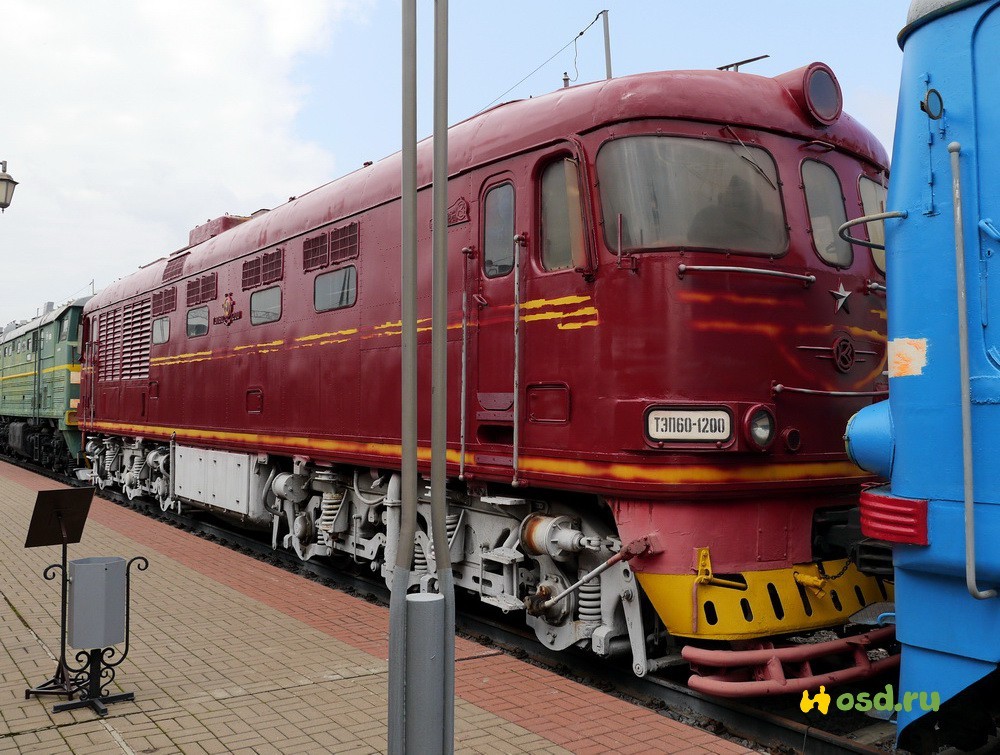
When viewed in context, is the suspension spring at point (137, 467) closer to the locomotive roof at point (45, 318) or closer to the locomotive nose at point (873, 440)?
the locomotive roof at point (45, 318)

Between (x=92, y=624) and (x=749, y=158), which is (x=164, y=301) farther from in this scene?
(x=749, y=158)

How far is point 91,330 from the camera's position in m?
17.9

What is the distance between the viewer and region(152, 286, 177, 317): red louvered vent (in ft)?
42.7

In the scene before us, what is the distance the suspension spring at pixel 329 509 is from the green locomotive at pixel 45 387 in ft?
41.1

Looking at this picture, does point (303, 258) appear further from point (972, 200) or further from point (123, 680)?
point (972, 200)

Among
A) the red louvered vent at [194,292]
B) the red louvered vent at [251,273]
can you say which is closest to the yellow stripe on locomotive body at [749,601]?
the red louvered vent at [251,273]

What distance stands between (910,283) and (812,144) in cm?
227

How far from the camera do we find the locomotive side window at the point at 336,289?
322 inches

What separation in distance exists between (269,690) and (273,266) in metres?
5.46

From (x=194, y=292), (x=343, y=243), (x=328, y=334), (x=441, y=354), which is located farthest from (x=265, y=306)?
(x=441, y=354)

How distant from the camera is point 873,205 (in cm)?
637

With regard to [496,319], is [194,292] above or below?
above

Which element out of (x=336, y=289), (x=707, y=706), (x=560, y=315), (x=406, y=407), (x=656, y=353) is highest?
(x=336, y=289)

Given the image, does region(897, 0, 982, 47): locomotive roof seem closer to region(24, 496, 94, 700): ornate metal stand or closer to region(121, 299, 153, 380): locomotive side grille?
region(24, 496, 94, 700): ornate metal stand
